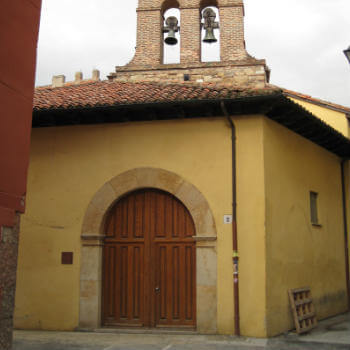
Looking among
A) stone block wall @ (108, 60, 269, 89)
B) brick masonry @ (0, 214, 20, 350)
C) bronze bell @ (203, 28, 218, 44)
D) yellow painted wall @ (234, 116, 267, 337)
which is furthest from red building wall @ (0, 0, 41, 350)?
bronze bell @ (203, 28, 218, 44)

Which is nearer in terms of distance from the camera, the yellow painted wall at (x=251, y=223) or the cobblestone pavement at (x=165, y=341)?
the cobblestone pavement at (x=165, y=341)

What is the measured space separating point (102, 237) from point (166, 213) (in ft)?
4.23

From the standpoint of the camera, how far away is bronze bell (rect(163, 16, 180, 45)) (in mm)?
11602

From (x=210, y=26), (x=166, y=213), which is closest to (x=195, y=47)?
(x=210, y=26)

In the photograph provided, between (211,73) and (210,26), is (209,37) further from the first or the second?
(211,73)

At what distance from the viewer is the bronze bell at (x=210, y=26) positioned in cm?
1141

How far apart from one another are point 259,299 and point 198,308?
3.52 feet

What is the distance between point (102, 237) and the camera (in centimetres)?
927

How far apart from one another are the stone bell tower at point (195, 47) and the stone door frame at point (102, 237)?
3406 mm

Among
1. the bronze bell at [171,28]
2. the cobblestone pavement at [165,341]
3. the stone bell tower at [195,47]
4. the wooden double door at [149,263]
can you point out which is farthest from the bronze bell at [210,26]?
the cobblestone pavement at [165,341]

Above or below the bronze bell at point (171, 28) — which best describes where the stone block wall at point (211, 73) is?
below

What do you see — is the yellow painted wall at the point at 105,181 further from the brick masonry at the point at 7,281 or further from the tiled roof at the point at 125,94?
the brick masonry at the point at 7,281

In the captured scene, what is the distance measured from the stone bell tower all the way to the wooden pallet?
15.8ft

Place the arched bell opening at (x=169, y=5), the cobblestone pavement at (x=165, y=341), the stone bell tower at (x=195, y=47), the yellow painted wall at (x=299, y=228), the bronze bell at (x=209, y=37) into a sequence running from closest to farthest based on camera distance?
the cobblestone pavement at (x=165, y=341), the yellow painted wall at (x=299, y=228), the bronze bell at (x=209, y=37), the stone bell tower at (x=195, y=47), the arched bell opening at (x=169, y=5)
